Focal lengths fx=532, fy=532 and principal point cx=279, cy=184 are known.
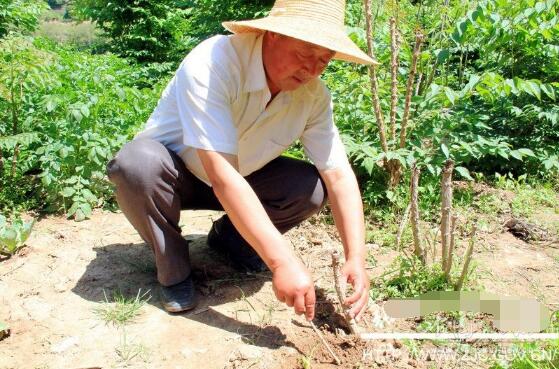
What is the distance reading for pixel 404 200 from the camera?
3.09 meters

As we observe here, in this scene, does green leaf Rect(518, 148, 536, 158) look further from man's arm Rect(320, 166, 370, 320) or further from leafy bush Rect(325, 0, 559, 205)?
man's arm Rect(320, 166, 370, 320)

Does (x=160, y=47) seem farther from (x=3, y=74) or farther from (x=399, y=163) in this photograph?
(x=399, y=163)

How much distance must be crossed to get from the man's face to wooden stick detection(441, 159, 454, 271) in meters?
0.60

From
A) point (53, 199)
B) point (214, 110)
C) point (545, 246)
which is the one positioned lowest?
point (545, 246)

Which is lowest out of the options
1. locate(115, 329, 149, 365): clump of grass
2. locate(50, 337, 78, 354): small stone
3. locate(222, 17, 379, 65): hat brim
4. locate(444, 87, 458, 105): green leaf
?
locate(115, 329, 149, 365): clump of grass

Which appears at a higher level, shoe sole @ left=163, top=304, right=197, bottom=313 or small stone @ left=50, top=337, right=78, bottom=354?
shoe sole @ left=163, top=304, right=197, bottom=313

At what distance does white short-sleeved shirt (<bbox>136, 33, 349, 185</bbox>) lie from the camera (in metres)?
1.74

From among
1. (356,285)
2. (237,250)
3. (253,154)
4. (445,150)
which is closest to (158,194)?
(253,154)

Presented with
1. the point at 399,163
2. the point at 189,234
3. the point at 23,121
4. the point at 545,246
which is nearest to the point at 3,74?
the point at 23,121

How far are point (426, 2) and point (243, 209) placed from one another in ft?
8.90

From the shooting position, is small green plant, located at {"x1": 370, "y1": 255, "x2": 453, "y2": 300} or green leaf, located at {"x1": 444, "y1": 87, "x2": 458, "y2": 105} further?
green leaf, located at {"x1": 444, "y1": 87, "x2": 458, "y2": 105}

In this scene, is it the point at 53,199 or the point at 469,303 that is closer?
the point at 469,303

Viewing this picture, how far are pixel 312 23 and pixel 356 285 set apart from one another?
875mm

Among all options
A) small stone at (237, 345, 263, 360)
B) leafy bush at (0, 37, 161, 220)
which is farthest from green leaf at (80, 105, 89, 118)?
small stone at (237, 345, 263, 360)
